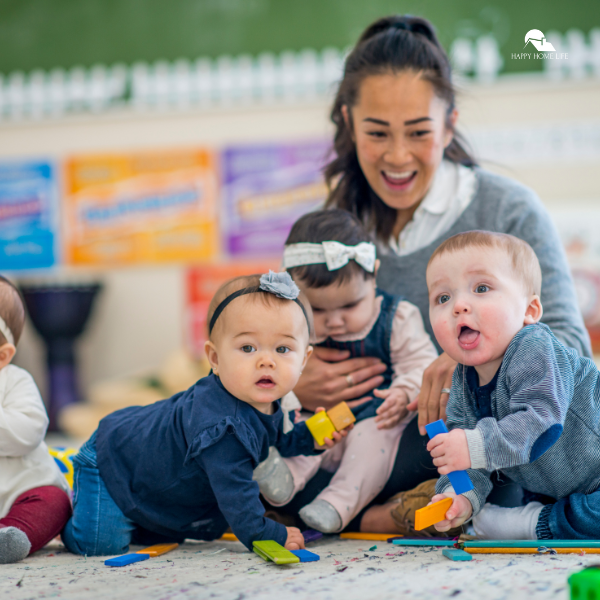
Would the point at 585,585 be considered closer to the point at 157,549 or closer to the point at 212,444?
the point at 212,444

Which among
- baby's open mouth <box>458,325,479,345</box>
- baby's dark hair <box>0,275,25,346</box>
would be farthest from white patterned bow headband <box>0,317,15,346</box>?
baby's open mouth <box>458,325,479,345</box>

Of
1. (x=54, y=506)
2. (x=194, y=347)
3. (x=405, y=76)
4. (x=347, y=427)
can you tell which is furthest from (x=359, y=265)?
(x=194, y=347)

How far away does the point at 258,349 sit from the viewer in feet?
3.55

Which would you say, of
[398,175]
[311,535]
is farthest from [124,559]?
[398,175]

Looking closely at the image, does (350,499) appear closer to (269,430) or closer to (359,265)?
(269,430)

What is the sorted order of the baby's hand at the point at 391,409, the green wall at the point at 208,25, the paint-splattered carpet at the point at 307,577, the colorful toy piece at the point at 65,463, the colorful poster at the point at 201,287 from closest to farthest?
the paint-splattered carpet at the point at 307,577
the baby's hand at the point at 391,409
the colorful toy piece at the point at 65,463
the green wall at the point at 208,25
the colorful poster at the point at 201,287

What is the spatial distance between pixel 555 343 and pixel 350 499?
46cm

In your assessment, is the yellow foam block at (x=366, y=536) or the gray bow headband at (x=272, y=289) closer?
the gray bow headband at (x=272, y=289)

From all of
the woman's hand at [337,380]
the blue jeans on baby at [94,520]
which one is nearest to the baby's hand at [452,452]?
the woman's hand at [337,380]

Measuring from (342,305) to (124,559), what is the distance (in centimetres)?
61

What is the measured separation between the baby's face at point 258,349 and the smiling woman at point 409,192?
1.02 ft

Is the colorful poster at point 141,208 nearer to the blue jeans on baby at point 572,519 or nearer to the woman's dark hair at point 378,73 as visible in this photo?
the woman's dark hair at point 378,73

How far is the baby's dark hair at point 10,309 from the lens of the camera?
1.22 m

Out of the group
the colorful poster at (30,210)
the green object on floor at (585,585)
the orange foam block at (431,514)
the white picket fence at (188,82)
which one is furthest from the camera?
the colorful poster at (30,210)
